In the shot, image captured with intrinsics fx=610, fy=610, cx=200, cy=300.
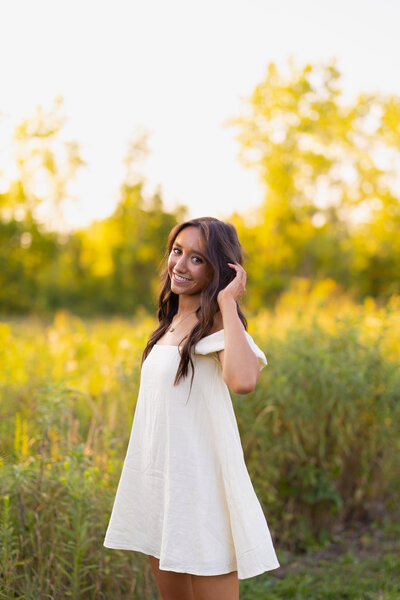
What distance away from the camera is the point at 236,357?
1840 mm

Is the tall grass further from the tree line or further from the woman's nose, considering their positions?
the tree line

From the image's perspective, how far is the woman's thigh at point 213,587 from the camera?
6.43 ft

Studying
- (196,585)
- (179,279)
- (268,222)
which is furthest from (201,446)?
(268,222)

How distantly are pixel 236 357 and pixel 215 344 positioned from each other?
13 cm

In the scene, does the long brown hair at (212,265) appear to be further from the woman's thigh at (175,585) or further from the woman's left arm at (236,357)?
the woman's thigh at (175,585)

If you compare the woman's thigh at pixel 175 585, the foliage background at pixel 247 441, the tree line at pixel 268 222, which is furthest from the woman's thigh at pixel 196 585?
the tree line at pixel 268 222

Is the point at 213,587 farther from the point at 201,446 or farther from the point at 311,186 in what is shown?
the point at 311,186

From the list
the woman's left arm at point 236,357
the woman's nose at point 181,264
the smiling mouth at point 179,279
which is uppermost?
the woman's nose at point 181,264

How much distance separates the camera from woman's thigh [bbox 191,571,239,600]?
1.96 meters

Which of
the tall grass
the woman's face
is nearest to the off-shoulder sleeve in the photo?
the woman's face

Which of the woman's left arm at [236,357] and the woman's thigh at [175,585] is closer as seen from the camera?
the woman's left arm at [236,357]

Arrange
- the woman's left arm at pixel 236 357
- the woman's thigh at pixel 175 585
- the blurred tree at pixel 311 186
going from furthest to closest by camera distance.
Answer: the blurred tree at pixel 311 186
the woman's thigh at pixel 175 585
the woman's left arm at pixel 236 357

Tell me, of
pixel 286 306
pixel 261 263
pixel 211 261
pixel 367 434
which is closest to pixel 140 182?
pixel 261 263

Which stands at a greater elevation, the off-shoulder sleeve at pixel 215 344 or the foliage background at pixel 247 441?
the off-shoulder sleeve at pixel 215 344
